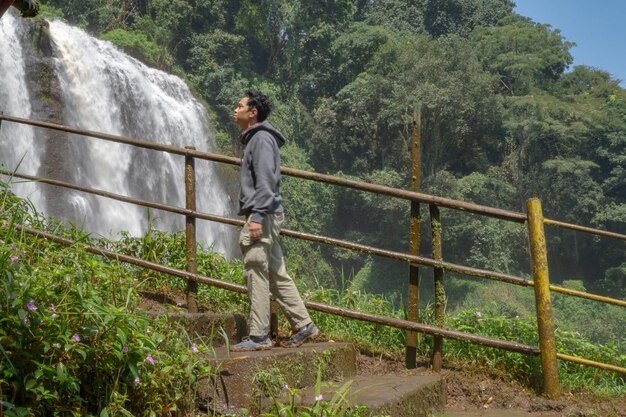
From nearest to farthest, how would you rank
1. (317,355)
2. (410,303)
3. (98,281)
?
(98,281)
(317,355)
(410,303)

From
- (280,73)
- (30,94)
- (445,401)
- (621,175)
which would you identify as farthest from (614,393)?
(280,73)

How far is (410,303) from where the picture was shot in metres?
4.49

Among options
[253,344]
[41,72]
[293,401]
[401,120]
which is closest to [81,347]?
[293,401]

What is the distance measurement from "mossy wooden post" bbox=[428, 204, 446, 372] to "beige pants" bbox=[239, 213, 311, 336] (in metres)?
0.73

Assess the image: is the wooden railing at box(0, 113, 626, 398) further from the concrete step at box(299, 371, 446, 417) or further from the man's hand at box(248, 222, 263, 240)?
the man's hand at box(248, 222, 263, 240)

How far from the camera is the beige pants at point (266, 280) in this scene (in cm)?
398

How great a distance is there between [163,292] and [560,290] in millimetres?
2131

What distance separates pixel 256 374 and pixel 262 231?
0.83 metres

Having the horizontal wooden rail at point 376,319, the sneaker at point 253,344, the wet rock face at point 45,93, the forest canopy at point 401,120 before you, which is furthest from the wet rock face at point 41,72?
the sneaker at point 253,344

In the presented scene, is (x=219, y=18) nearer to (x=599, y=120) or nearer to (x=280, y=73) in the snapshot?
(x=280, y=73)

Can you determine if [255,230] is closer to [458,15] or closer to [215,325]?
[215,325]

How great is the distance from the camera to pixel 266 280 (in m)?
4.03

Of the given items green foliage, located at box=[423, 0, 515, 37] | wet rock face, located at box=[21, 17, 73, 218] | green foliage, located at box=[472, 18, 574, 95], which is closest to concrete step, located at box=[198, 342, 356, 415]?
wet rock face, located at box=[21, 17, 73, 218]

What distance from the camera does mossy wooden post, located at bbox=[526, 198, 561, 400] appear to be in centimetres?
425
